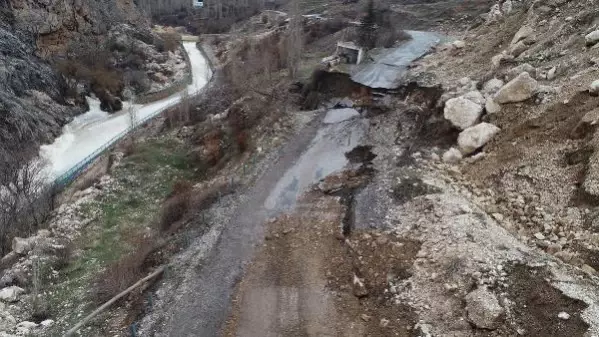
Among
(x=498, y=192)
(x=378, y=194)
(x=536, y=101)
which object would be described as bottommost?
(x=378, y=194)

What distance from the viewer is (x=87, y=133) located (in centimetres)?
4688

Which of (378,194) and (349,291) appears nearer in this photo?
(349,291)

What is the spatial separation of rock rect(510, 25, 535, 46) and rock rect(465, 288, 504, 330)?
1960cm

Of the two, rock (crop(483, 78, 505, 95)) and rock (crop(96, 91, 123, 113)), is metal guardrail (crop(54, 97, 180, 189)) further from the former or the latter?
rock (crop(483, 78, 505, 95))

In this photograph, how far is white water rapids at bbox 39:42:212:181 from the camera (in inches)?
1583

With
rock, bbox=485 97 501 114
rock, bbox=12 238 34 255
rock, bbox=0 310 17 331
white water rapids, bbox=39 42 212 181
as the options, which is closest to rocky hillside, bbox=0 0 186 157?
white water rapids, bbox=39 42 212 181

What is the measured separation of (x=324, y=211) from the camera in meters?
20.5

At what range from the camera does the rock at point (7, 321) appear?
54.6 ft

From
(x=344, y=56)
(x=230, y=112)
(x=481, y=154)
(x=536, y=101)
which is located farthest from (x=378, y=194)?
(x=344, y=56)

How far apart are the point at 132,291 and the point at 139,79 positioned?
1866 inches

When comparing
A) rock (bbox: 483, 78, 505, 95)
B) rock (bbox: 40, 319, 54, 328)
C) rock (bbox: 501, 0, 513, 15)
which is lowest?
rock (bbox: 40, 319, 54, 328)

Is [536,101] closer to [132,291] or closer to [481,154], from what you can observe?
[481,154]

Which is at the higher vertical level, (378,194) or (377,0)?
(377,0)

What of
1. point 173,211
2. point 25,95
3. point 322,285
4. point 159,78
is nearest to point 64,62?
point 25,95
